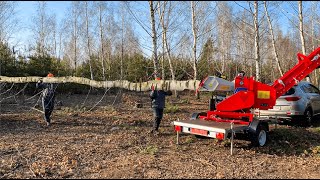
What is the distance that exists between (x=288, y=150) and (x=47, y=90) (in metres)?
7.96

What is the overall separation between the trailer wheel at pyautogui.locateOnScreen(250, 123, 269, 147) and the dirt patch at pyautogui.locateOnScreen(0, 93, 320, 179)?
158mm

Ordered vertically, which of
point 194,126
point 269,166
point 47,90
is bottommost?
point 269,166

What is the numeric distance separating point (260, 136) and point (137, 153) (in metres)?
3.16

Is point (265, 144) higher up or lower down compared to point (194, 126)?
lower down

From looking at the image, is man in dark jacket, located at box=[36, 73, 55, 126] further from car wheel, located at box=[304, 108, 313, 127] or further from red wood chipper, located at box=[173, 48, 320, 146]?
car wheel, located at box=[304, 108, 313, 127]

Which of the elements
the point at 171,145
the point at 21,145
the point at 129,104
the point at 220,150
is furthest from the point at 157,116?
the point at 129,104

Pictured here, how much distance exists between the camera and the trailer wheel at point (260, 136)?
7.66m

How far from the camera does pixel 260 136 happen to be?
800cm

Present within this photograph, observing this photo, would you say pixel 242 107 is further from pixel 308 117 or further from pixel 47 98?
pixel 47 98

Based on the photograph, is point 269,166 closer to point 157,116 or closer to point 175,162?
point 175,162

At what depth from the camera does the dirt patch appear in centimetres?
579

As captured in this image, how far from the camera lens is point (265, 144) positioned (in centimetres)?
828

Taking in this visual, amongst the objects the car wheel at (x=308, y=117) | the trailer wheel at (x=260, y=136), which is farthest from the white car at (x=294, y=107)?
the trailer wheel at (x=260, y=136)

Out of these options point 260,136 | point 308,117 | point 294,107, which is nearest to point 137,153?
point 260,136
